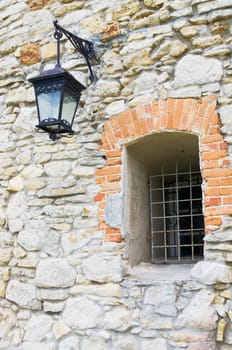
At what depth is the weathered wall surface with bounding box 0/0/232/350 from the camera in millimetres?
2945

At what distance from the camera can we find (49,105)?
2.86 metres

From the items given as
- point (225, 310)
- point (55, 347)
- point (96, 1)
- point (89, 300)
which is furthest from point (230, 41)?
point (55, 347)

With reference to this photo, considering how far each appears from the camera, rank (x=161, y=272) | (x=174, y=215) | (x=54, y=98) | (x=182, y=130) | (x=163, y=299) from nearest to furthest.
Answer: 1. (x=54, y=98)
2. (x=163, y=299)
3. (x=182, y=130)
4. (x=161, y=272)
5. (x=174, y=215)

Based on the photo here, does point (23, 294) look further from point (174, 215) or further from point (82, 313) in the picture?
point (174, 215)

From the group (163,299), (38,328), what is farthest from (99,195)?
(38,328)

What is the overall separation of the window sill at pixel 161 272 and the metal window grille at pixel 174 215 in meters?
0.22

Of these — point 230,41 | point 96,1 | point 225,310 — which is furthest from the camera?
point 96,1

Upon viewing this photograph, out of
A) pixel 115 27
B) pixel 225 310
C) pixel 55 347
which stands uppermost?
pixel 115 27

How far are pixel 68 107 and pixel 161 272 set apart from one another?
1510 millimetres

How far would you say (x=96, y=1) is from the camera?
12.0ft

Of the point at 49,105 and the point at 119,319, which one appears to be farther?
the point at 119,319

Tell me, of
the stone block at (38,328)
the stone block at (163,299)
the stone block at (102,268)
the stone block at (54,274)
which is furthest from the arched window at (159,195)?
the stone block at (38,328)

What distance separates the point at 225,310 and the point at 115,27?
2418mm

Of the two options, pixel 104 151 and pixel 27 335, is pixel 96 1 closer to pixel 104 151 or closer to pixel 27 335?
pixel 104 151
